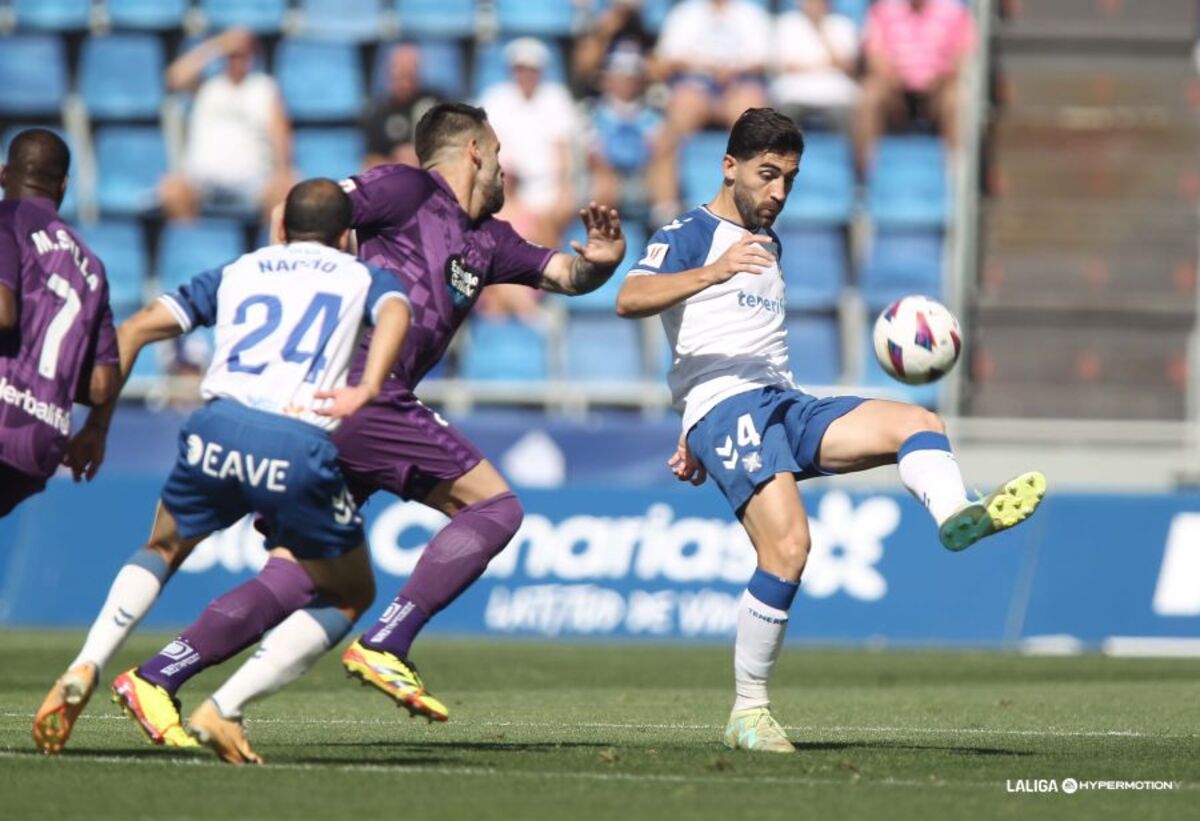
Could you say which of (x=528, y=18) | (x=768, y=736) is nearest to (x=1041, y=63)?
(x=528, y=18)

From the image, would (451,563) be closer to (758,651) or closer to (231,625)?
(231,625)

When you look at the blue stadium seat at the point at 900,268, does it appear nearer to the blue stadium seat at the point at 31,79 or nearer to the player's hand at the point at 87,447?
the blue stadium seat at the point at 31,79

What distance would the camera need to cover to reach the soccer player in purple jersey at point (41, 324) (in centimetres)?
812

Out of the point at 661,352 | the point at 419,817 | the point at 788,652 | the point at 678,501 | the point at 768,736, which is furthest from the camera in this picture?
the point at 661,352

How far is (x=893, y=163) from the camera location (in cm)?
2134

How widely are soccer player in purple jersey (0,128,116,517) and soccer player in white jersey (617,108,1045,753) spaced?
2015 millimetres

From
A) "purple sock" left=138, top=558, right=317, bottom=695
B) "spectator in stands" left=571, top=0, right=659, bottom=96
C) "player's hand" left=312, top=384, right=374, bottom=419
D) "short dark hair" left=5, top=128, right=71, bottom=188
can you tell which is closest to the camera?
"player's hand" left=312, top=384, right=374, bottom=419

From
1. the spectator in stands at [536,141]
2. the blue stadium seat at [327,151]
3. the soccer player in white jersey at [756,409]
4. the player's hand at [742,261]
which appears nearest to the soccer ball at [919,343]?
the soccer player in white jersey at [756,409]

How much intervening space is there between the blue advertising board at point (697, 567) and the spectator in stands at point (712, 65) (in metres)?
Answer: 5.45

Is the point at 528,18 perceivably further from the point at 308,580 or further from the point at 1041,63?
the point at 308,580

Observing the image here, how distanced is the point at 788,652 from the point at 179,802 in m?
9.79

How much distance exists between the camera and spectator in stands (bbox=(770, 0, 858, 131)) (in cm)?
2162

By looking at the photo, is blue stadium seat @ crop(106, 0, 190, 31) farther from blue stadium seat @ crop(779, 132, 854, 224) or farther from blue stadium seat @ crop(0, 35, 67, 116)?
blue stadium seat @ crop(779, 132, 854, 224)

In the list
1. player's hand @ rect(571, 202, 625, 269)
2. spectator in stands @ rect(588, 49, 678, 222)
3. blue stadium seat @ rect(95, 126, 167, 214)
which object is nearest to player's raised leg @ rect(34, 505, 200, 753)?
player's hand @ rect(571, 202, 625, 269)
